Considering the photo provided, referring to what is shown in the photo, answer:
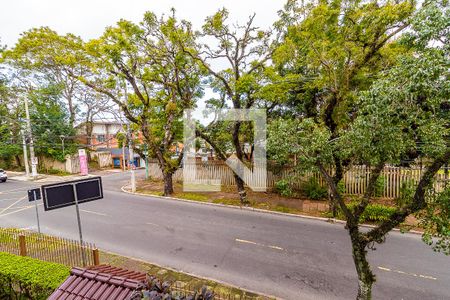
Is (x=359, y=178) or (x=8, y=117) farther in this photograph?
(x=8, y=117)

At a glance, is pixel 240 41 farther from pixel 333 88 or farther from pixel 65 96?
pixel 65 96

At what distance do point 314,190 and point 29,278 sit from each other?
13072 mm

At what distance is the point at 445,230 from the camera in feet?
13.1

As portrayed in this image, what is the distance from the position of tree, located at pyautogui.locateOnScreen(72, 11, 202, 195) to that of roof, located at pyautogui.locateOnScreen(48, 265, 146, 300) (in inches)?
442

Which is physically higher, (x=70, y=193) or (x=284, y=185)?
(x=70, y=193)

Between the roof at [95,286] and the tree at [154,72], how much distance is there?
11.2m

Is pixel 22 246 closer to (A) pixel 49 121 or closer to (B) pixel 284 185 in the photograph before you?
(B) pixel 284 185

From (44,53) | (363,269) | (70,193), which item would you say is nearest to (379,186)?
(363,269)

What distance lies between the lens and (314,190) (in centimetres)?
1355

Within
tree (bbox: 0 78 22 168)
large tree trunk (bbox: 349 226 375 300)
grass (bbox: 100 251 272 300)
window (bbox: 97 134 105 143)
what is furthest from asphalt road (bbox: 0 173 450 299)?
window (bbox: 97 134 105 143)

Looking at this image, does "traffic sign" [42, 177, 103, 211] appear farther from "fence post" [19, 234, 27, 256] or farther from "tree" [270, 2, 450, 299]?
"tree" [270, 2, 450, 299]

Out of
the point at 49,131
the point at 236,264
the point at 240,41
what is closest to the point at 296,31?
the point at 240,41

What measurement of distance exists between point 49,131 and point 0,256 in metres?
23.1

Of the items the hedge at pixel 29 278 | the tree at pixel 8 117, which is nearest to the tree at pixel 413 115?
the hedge at pixel 29 278
